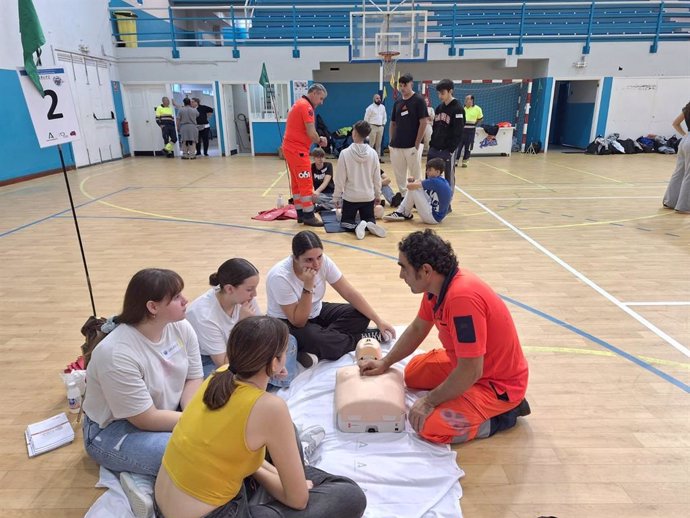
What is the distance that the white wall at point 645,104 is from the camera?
15.4 m

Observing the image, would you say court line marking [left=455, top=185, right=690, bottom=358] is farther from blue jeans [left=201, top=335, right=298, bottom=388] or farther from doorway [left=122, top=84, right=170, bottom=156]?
doorway [left=122, top=84, right=170, bottom=156]

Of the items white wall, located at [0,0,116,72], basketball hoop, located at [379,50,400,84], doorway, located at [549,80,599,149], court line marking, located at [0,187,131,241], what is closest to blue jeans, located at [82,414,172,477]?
court line marking, located at [0,187,131,241]

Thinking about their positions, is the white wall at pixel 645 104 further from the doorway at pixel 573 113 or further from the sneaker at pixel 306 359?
the sneaker at pixel 306 359

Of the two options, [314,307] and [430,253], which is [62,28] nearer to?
[314,307]

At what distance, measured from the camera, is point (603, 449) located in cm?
244

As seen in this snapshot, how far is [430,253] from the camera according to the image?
229 cm

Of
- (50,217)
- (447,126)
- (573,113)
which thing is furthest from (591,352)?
(573,113)

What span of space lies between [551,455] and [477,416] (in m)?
0.41

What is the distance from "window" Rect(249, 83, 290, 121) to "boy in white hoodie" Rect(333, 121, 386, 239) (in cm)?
983

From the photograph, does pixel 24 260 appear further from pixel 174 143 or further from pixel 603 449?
pixel 174 143

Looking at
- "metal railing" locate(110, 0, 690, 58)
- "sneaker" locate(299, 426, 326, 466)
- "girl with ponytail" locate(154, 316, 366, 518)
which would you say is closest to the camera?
"girl with ponytail" locate(154, 316, 366, 518)

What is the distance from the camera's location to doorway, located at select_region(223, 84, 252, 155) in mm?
16188

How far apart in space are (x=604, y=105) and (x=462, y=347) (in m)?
16.5

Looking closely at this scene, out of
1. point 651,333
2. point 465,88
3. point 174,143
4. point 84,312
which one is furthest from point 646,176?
point 174,143
